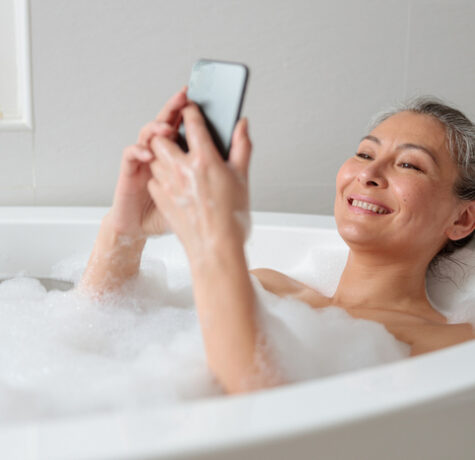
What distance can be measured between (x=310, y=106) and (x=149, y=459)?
175cm

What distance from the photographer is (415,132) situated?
135cm

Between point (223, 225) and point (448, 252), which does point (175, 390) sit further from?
point (448, 252)

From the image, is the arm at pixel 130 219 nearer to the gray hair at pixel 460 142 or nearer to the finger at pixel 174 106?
the finger at pixel 174 106

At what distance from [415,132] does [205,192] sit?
0.66m

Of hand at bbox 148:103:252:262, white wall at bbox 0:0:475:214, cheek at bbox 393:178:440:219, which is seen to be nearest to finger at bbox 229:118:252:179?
hand at bbox 148:103:252:262

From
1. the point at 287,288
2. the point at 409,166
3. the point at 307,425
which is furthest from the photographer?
the point at 287,288

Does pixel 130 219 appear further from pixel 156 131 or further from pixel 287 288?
pixel 287 288

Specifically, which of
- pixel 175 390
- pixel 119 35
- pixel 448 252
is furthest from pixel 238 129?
pixel 119 35

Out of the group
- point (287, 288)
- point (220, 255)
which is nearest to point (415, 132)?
point (287, 288)

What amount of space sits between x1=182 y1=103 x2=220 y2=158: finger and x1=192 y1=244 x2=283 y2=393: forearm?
0.13m

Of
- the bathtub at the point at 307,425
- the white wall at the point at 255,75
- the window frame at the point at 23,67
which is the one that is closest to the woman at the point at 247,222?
the bathtub at the point at 307,425

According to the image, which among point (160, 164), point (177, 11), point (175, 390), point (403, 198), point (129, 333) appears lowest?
point (129, 333)

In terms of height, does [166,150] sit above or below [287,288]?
above

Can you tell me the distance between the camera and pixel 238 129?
88 cm
